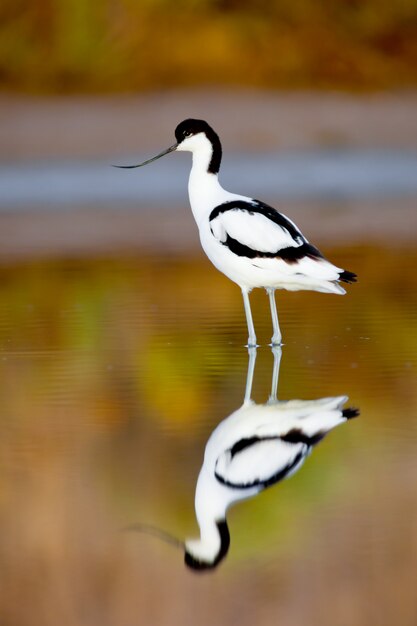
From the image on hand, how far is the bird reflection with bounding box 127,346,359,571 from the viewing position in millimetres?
3611

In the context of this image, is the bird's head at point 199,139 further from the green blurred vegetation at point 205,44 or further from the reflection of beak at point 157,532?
the green blurred vegetation at point 205,44

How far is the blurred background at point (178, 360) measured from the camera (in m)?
3.35

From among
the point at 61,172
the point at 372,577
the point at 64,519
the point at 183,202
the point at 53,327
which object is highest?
the point at 61,172

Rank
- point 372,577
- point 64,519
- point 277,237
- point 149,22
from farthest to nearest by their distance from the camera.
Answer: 1. point 149,22
2. point 277,237
3. point 64,519
4. point 372,577

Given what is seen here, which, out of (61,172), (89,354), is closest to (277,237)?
(89,354)

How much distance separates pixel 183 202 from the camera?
15.0m

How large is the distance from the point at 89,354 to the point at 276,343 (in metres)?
0.68

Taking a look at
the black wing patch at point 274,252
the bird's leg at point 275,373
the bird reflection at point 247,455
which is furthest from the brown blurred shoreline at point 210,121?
the bird reflection at point 247,455

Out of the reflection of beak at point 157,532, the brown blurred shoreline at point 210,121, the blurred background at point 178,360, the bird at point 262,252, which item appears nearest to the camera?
the blurred background at point 178,360

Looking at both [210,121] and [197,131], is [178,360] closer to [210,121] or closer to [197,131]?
[197,131]

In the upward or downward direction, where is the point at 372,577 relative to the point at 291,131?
downward

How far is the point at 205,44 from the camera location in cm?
1969

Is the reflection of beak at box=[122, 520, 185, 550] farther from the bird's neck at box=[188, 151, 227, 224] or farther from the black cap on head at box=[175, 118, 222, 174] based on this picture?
the black cap on head at box=[175, 118, 222, 174]

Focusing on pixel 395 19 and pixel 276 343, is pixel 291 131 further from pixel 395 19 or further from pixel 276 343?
pixel 276 343
